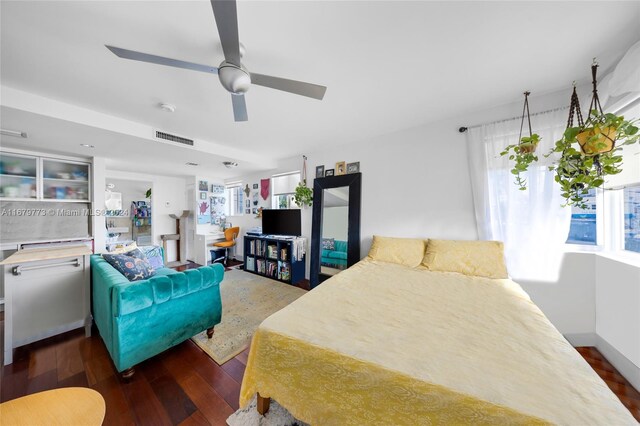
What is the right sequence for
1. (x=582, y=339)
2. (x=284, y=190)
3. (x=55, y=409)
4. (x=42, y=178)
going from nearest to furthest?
(x=55, y=409) → (x=582, y=339) → (x=42, y=178) → (x=284, y=190)

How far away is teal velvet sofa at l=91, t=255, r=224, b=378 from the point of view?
4.80 feet

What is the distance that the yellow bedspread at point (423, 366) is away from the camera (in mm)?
702

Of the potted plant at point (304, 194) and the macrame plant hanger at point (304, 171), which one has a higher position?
the macrame plant hanger at point (304, 171)

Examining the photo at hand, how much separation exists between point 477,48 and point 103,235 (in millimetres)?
5178

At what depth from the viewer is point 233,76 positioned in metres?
1.24

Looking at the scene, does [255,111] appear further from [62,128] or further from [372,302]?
[372,302]

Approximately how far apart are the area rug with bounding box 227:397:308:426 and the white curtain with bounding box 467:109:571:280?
8.08ft

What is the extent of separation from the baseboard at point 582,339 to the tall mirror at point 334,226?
7.26 ft

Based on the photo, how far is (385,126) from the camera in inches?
107

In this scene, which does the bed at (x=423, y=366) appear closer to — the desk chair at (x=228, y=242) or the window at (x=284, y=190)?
the window at (x=284, y=190)

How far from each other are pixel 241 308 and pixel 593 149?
3.44m

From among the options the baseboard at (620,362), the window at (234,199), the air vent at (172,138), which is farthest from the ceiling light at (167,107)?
the baseboard at (620,362)

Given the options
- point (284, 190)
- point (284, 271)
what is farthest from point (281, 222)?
point (284, 271)

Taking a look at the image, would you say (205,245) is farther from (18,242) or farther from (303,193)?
(303,193)
